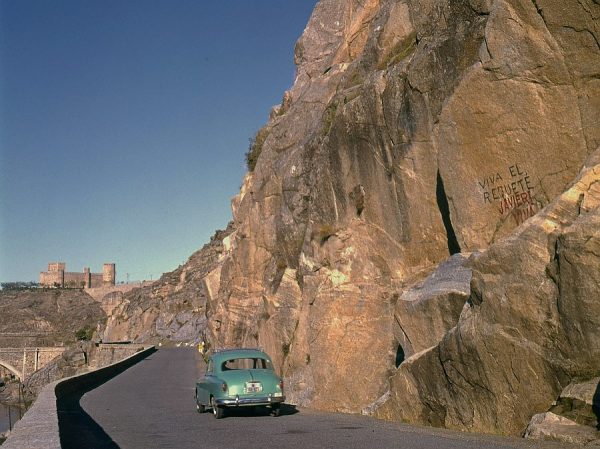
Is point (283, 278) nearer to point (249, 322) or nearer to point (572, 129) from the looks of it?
point (249, 322)

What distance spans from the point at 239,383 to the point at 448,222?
629cm

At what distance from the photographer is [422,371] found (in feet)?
45.9

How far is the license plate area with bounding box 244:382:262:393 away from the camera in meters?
16.0

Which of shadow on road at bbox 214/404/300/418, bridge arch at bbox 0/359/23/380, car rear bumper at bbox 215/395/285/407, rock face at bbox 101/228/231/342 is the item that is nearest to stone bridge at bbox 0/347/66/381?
bridge arch at bbox 0/359/23/380

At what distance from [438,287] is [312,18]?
81.1ft

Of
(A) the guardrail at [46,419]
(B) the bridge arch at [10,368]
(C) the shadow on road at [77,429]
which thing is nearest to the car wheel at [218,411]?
(C) the shadow on road at [77,429]

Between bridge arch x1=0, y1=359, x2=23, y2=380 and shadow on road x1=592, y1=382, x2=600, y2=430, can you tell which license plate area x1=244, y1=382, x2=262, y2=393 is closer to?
shadow on road x1=592, y1=382, x2=600, y2=430

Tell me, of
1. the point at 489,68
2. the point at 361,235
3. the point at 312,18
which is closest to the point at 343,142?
the point at 361,235

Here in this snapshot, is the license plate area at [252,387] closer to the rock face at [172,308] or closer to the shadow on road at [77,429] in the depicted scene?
the shadow on road at [77,429]

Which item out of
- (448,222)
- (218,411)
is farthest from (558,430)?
→ (448,222)

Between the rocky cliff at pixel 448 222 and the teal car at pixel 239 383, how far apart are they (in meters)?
2.47

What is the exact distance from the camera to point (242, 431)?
44.4 ft

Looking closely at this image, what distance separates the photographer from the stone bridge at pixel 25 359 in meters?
103

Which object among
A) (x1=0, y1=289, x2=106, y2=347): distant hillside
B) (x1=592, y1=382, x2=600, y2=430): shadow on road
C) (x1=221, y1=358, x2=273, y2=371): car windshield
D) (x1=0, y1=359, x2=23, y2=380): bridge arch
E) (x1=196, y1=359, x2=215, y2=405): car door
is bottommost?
(x1=592, y1=382, x2=600, y2=430): shadow on road
